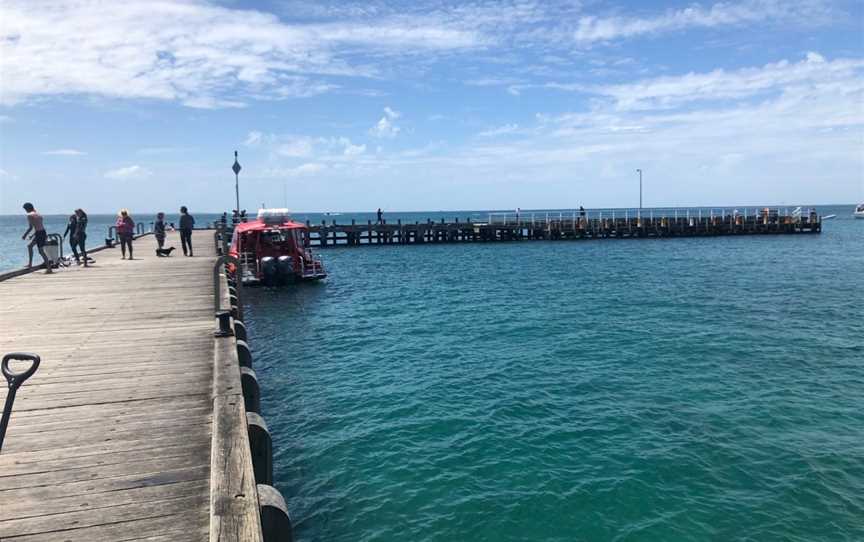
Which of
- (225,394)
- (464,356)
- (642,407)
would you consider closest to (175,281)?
(464,356)

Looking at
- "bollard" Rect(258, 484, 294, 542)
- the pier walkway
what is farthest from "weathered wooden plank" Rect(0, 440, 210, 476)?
"bollard" Rect(258, 484, 294, 542)

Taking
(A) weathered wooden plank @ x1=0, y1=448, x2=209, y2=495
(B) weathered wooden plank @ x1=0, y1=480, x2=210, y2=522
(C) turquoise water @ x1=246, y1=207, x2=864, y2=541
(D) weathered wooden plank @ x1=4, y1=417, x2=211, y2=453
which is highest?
(D) weathered wooden plank @ x1=4, y1=417, x2=211, y2=453

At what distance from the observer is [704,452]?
9.48 meters

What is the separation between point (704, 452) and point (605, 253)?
135 ft

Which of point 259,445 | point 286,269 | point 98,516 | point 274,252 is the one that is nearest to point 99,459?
point 98,516

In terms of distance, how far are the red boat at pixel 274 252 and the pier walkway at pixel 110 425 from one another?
16576 millimetres

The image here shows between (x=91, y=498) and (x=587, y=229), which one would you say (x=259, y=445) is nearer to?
(x=91, y=498)

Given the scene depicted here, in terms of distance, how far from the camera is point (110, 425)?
5680 millimetres

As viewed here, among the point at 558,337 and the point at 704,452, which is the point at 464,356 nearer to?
the point at 558,337

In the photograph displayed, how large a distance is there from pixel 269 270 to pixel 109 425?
23413mm

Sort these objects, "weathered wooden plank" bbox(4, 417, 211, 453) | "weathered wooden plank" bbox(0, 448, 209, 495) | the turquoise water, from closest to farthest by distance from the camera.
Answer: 1. "weathered wooden plank" bbox(0, 448, 209, 495)
2. "weathered wooden plank" bbox(4, 417, 211, 453)
3. the turquoise water

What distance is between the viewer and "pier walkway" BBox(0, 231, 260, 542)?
4012 millimetres

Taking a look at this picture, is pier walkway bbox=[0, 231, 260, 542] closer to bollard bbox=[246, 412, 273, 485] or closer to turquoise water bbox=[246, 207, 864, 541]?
bollard bbox=[246, 412, 273, 485]

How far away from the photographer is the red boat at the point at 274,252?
2873 centimetres
